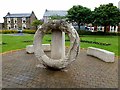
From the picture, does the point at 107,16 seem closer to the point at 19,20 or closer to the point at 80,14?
the point at 80,14

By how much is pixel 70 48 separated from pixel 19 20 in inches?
2125

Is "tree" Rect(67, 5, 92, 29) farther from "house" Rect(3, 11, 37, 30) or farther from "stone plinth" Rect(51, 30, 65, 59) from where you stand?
"house" Rect(3, 11, 37, 30)

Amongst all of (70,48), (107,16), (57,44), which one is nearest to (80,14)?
(107,16)

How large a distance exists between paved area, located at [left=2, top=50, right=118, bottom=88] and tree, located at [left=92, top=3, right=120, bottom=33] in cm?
2293

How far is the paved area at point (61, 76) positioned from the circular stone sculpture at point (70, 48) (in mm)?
350

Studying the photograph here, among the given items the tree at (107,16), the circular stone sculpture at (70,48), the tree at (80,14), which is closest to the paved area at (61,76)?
the circular stone sculpture at (70,48)

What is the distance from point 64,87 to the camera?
6.37 m

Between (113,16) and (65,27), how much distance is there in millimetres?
25687

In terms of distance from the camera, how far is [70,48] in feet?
26.5

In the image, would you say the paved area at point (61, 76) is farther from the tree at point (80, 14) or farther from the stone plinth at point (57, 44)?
the tree at point (80, 14)

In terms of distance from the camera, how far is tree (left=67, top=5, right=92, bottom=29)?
1339 inches

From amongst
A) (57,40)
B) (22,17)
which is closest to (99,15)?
(57,40)

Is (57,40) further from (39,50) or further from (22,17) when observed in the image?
(22,17)

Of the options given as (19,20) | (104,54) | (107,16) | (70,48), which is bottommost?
(104,54)
